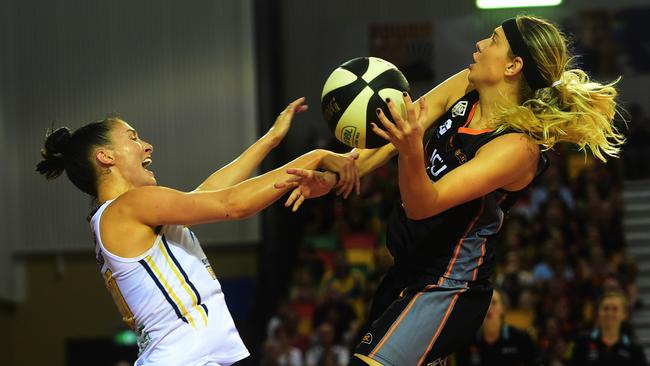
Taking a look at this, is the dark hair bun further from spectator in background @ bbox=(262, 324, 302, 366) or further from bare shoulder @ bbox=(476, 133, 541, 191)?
spectator in background @ bbox=(262, 324, 302, 366)

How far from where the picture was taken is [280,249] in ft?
48.2

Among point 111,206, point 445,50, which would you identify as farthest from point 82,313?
point 111,206

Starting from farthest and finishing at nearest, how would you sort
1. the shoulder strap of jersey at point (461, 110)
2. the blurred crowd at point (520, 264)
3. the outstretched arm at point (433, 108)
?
the blurred crowd at point (520, 264) < the outstretched arm at point (433, 108) < the shoulder strap of jersey at point (461, 110)

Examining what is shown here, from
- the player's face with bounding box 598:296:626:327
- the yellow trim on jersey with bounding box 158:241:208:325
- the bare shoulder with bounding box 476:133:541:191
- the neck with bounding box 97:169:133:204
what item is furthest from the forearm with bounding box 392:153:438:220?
the player's face with bounding box 598:296:626:327

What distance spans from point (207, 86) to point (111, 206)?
11595mm

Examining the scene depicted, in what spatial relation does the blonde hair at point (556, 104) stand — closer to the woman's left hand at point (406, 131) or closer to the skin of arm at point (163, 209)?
the woman's left hand at point (406, 131)

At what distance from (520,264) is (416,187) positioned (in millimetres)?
8565

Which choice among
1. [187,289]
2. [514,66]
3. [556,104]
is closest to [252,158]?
[187,289]

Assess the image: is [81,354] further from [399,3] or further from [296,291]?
[399,3]

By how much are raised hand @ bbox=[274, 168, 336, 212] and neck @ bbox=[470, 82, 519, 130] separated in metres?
0.62

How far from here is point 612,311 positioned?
7.16m

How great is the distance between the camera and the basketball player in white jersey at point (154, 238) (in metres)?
3.69

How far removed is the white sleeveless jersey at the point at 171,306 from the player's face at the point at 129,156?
0.16 m

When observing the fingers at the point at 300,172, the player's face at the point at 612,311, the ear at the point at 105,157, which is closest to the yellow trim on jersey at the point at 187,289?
the ear at the point at 105,157
